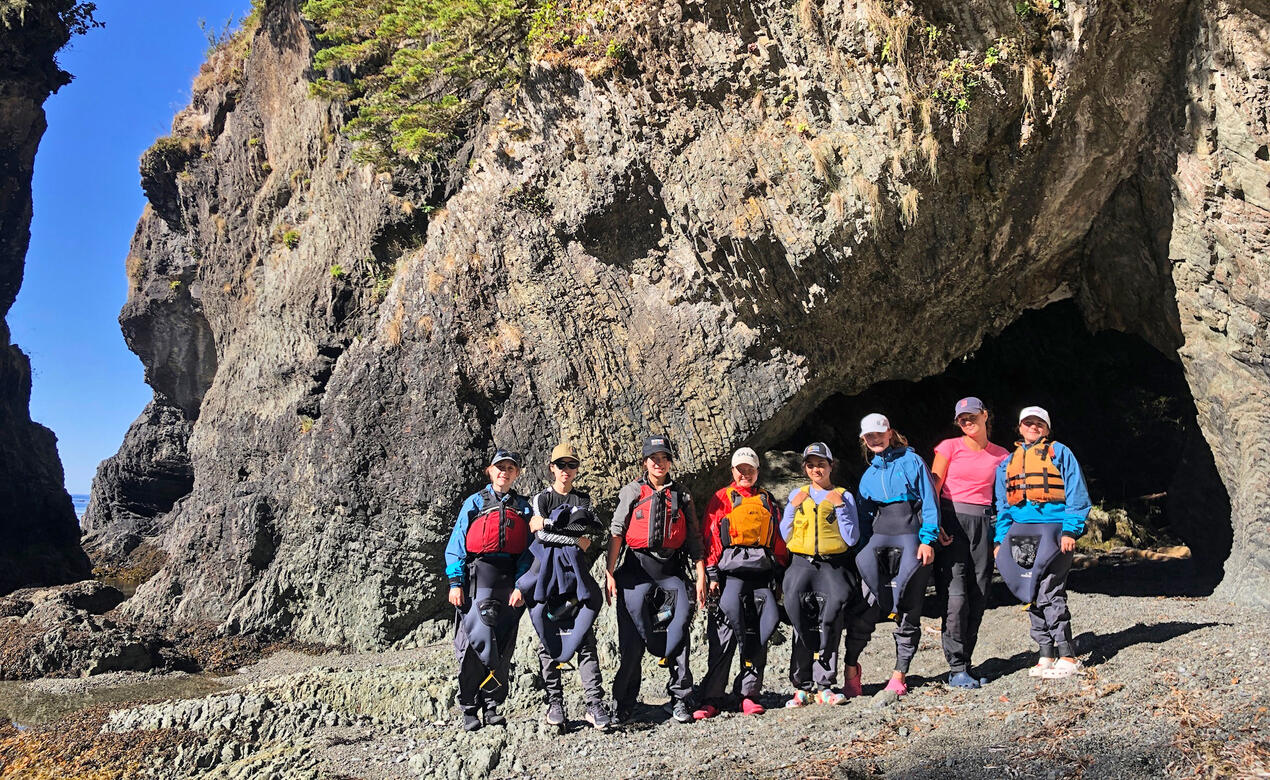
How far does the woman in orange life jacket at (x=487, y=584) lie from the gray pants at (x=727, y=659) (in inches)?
57.2

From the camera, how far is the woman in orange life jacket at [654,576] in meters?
5.78

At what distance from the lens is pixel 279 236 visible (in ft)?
49.2

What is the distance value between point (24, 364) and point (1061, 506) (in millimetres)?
28790

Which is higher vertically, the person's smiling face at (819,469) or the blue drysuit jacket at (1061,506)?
the person's smiling face at (819,469)

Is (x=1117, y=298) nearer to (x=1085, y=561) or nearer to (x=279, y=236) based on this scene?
(x=1085, y=561)

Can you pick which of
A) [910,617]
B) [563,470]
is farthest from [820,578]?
[563,470]

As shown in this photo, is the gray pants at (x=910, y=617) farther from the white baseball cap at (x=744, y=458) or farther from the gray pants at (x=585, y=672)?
the gray pants at (x=585, y=672)

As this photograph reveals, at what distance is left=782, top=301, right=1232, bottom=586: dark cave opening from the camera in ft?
42.3

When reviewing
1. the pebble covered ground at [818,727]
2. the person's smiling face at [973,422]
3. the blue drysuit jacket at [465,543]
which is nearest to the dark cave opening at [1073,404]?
the pebble covered ground at [818,727]

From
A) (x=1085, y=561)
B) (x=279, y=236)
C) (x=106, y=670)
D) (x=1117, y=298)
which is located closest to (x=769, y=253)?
(x=1117, y=298)

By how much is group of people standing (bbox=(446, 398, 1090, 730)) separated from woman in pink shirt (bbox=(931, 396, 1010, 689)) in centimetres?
1

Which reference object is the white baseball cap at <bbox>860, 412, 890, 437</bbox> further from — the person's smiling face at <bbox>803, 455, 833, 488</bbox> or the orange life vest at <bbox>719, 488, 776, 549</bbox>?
the orange life vest at <bbox>719, 488, 776, 549</bbox>

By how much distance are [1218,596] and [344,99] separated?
13.2 metres

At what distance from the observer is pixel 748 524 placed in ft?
19.0
